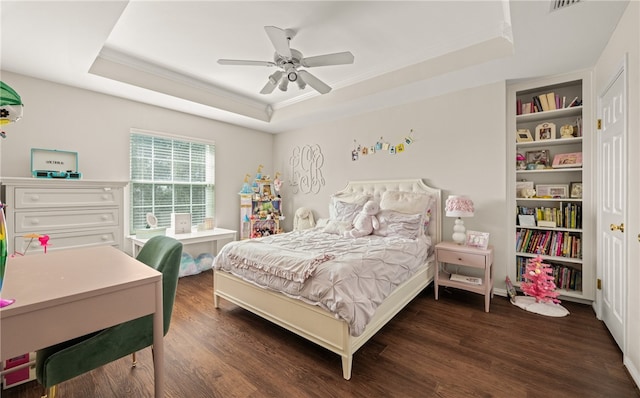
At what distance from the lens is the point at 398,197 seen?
3.41 metres

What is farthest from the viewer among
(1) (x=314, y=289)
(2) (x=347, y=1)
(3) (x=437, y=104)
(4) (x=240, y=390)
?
(3) (x=437, y=104)

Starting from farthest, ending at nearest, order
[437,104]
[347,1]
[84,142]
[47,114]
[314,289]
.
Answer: [437,104], [84,142], [47,114], [347,1], [314,289]

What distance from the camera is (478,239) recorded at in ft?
9.49

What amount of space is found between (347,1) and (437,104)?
189 centimetres

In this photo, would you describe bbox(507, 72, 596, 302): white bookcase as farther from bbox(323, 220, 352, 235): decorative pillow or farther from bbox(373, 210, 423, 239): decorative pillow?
bbox(323, 220, 352, 235): decorative pillow

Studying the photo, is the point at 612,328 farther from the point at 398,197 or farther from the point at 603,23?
the point at 603,23

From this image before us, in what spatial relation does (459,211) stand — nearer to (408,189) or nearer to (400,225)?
(400,225)

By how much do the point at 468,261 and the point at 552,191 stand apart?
1.29 metres

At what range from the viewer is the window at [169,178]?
3.71 m

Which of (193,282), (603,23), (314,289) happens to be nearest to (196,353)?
(314,289)

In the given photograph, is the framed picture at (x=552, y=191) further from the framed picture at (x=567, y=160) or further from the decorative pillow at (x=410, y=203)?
the decorative pillow at (x=410, y=203)

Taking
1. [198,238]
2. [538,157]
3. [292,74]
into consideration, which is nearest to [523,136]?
[538,157]

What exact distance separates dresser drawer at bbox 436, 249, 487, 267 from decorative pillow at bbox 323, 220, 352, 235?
3.47 feet

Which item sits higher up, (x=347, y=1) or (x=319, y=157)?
(x=347, y=1)
